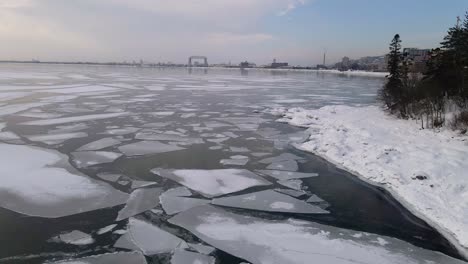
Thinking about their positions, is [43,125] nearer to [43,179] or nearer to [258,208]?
[43,179]

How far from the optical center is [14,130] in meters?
11.7

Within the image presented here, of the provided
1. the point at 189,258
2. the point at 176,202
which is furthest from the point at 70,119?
the point at 189,258

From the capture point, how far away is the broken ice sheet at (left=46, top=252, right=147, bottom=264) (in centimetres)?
438

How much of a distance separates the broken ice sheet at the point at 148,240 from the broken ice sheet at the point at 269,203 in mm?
1436

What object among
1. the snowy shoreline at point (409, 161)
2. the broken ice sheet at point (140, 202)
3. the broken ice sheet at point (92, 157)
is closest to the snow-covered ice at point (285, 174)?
the snowy shoreline at point (409, 161)

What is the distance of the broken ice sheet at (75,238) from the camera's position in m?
4.85

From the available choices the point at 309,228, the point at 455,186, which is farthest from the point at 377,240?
the point at 455,186

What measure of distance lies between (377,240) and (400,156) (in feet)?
14.9

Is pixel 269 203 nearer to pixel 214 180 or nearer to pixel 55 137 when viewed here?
pixel 214 180

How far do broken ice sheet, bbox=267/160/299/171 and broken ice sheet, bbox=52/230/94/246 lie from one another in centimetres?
458

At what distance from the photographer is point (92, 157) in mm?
8875

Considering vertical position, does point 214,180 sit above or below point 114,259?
above

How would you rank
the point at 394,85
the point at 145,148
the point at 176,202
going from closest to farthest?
the point at 176,202
the point at 145,148
the point at 394,85

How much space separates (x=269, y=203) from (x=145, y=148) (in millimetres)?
4555
